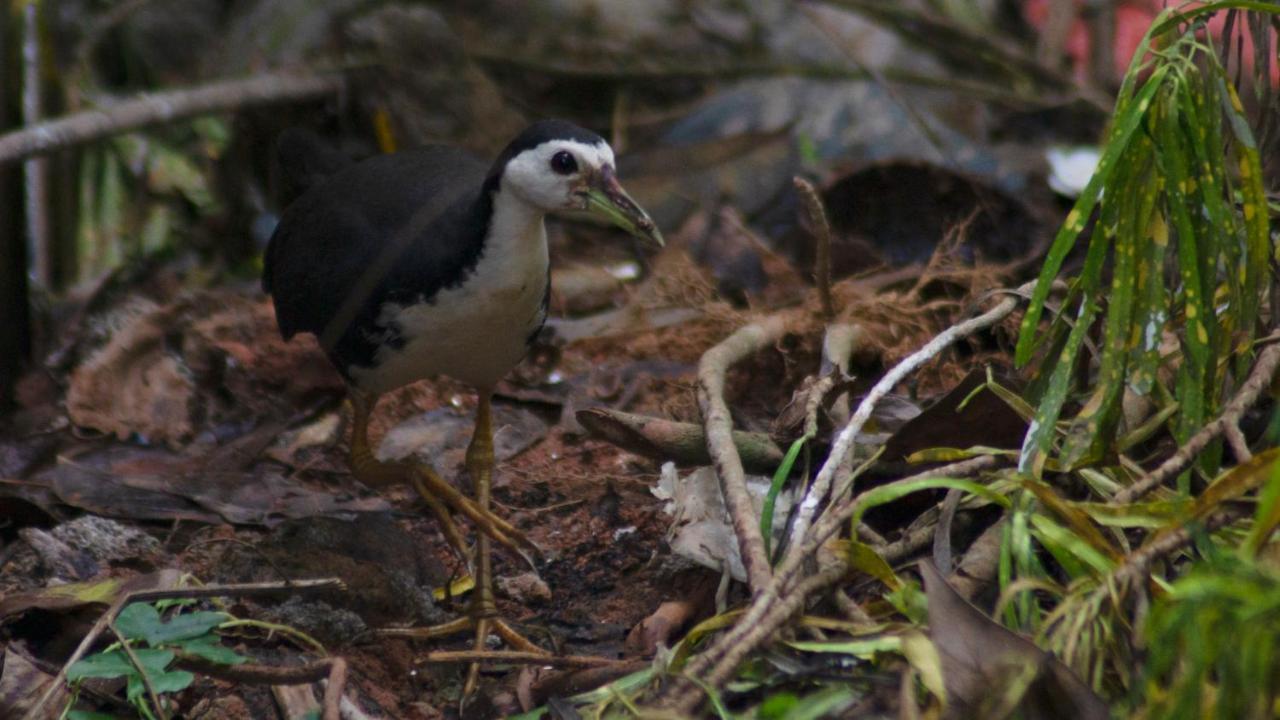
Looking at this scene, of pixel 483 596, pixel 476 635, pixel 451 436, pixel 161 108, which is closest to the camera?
pixel 476 635

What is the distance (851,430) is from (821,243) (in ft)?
3.63

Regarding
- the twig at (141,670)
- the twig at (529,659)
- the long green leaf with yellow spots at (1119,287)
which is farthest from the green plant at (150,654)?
the long green leaf with yellow spots at (1119,287)

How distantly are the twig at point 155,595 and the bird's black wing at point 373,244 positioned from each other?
885 mm

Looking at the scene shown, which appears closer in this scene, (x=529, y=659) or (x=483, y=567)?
(x=529, y=659)

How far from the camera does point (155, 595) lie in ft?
8.89

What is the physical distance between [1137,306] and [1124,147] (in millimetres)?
270

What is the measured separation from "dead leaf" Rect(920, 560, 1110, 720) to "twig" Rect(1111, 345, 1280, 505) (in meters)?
0.40

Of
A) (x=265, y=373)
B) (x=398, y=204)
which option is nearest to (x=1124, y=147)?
(x=398, y=204)

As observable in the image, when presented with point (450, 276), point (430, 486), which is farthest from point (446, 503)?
point (450, 276)

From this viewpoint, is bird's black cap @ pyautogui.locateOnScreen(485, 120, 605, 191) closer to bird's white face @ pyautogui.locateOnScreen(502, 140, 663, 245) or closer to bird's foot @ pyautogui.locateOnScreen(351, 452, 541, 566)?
bird's white face @ pyautogui.locateOnScreen(502, 140, 663, 245)

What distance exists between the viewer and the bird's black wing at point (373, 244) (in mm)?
3469

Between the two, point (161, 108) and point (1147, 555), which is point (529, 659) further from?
point (161, 108)

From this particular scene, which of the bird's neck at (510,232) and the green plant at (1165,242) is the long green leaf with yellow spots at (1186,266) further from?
the bird's neck at (510,232)

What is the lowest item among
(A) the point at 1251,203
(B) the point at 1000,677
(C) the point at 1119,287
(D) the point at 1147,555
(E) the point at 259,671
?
(E) the point at 259,671
